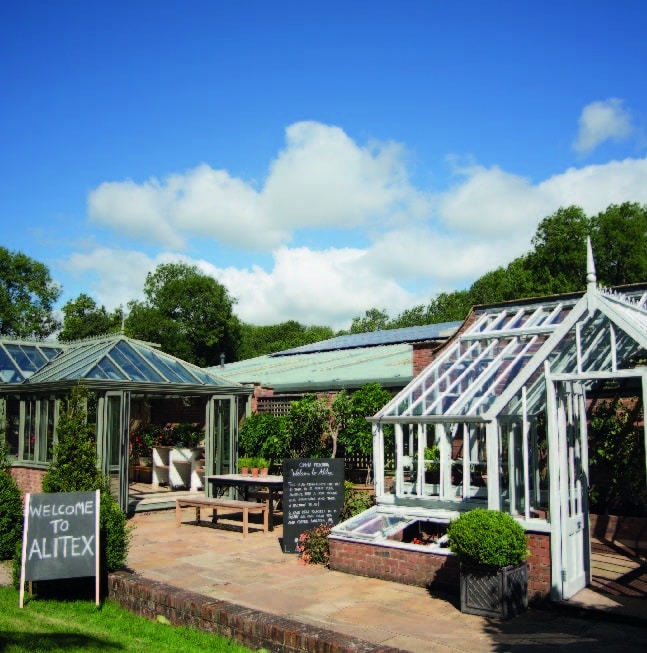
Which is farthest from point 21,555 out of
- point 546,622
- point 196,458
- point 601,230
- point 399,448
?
point 601,230

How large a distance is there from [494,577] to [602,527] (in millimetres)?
3784

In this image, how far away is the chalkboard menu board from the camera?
10.4 metres

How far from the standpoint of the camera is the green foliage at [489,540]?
7.04 m

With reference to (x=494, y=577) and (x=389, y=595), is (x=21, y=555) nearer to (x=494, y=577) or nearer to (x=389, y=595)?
(x=389, y=595)

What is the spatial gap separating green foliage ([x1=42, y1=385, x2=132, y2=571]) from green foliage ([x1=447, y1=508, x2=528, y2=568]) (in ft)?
13.0

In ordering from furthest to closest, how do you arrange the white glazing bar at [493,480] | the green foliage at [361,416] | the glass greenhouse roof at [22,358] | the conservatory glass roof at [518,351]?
1. the glass greenhouse roof at [22,358]
2. the green foliage at [361,416]
3. the white glazing bar at [493,480]
4. the conservatory glass roof at [518,351]

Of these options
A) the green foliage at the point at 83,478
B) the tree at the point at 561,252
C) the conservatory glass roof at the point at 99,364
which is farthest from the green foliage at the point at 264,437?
the tree at the point at 561,252

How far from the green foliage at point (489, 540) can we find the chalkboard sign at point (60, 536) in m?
4.02

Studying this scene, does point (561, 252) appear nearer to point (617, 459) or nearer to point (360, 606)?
point (617, 459)

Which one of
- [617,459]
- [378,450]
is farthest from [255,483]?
[617,459]

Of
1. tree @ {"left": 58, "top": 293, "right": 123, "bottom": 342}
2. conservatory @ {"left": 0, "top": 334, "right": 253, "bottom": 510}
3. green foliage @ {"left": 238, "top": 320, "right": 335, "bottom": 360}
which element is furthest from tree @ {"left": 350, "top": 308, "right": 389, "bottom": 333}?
conservatory @ {"left": 0, "top": 334, "right": 253, "bottom": 510}

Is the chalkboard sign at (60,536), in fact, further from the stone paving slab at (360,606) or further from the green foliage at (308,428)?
the green foliage at (308,428)

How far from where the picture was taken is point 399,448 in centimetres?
963

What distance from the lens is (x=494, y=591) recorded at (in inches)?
280
